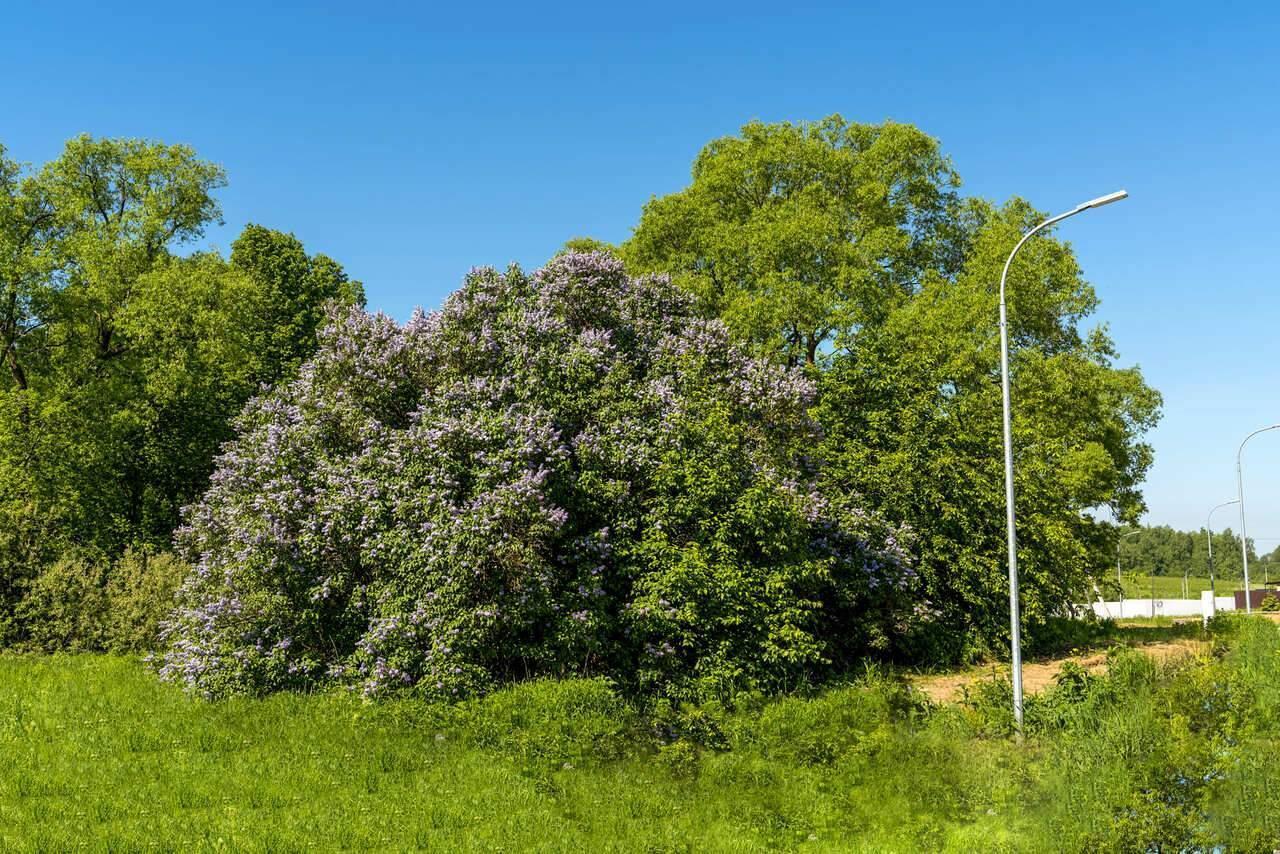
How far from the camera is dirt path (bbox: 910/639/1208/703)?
63.0ft

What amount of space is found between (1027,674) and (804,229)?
14.7 meters

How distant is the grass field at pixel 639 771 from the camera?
33.9ft

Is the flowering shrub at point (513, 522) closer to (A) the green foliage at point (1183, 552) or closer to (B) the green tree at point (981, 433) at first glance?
(B) the green tree at point (981, 433)

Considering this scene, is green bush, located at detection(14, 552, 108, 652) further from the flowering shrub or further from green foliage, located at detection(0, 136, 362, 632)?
the flowering shrub

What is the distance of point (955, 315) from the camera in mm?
28031

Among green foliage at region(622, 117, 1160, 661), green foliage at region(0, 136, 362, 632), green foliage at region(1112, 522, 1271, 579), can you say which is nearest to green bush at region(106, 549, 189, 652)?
green foliage at region(0, 136, 362, 632)

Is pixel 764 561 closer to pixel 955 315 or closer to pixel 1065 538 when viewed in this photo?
pixel 1065 538

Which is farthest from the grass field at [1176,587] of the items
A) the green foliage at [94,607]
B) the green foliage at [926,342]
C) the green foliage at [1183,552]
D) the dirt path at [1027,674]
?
the green foliage at [94,607]

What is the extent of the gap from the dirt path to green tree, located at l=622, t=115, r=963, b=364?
35.0 feet

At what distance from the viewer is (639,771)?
43.0 feet

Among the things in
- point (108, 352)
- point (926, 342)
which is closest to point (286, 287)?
point (108, 352)

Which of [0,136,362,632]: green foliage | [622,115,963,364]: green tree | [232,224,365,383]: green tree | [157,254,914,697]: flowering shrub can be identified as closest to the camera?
[157,254,914,697]: flowering shrub

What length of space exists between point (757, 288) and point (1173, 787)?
20.9 meters

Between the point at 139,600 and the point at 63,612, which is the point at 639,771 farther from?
the point at 63,612
